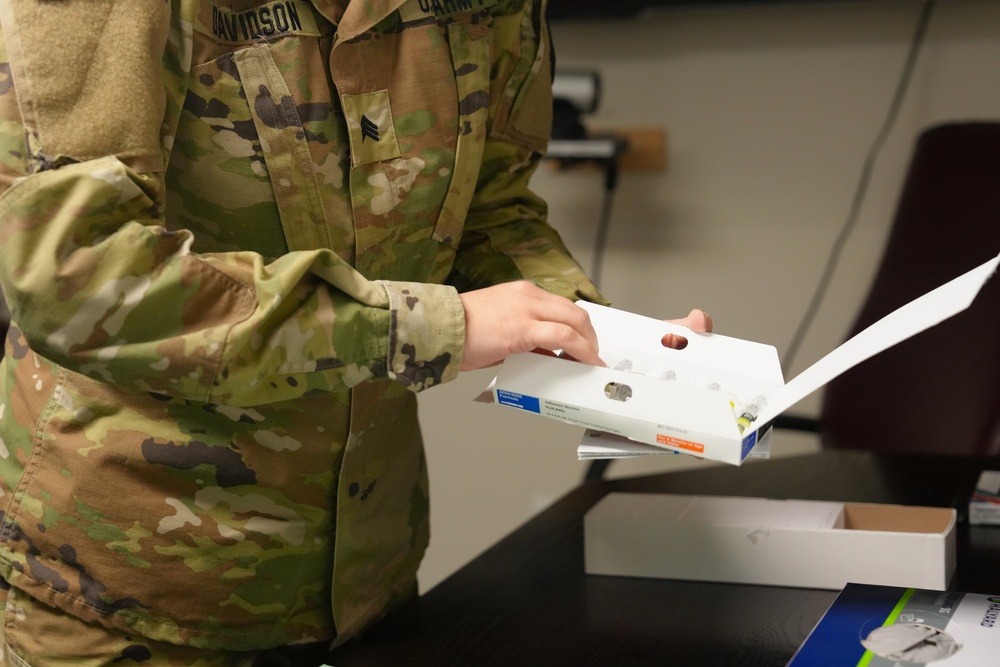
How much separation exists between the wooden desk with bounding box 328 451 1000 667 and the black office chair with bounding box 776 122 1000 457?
1.51 feet

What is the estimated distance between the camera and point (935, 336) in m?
1.68

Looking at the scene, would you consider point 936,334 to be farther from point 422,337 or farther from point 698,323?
point 422,337

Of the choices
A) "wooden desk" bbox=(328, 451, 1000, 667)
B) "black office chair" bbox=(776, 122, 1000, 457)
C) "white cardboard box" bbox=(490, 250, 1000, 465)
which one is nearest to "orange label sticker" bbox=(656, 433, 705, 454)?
"white cardboard box" bbox=(490, 250, 1000, 465)

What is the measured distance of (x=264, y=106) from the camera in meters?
0.80

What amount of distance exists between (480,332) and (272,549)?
0.30 m

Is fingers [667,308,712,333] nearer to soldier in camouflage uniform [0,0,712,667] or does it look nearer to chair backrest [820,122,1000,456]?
soldier in camouflage uniform [0,0,712,667]

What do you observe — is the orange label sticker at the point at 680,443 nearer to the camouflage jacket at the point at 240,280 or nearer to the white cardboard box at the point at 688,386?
the white cardboard box at the point at 688,386

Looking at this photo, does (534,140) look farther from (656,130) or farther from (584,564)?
(656,130)

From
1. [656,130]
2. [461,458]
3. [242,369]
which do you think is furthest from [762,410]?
[461,458]

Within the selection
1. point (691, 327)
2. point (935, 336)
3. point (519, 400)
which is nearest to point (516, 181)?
point (691, 327)

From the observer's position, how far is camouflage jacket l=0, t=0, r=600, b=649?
0.66 metres

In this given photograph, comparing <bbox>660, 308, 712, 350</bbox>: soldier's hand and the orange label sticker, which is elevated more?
<bbox>660, 308, 712, 350</bbox>: soldier's hand

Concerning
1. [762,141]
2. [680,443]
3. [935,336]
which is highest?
[680,443]

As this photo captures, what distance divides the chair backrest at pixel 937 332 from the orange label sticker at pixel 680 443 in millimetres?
1127
